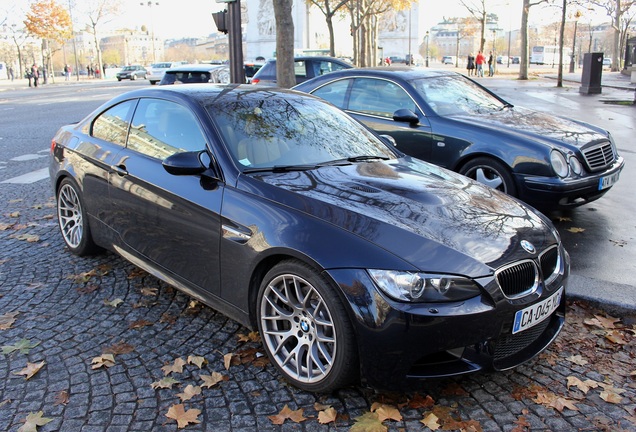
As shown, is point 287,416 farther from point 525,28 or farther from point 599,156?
point 525,28

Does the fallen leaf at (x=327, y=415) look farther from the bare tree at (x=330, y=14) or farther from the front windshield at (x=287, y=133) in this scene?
the bare tree at (x=330, y=14)

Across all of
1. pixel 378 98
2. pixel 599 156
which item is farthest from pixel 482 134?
pixel 378 98

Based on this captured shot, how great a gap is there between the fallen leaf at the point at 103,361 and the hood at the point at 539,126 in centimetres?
441

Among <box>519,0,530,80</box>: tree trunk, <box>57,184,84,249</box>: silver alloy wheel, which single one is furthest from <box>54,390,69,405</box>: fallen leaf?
<box>519,0,530,80</box>: tree trunk

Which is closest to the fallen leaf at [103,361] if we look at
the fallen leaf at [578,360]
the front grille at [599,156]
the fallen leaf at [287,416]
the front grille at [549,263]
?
the fallen leaf at [287,416]

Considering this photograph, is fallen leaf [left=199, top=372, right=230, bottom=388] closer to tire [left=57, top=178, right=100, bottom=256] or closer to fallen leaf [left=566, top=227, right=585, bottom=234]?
tire [left=57, top=178, right=100, bottom=256]

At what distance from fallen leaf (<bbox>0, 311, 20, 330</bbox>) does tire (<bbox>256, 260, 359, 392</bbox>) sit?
5.98 feet

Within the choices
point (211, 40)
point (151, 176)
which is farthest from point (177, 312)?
point (211, 40)

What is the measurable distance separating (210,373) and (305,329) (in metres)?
0.65

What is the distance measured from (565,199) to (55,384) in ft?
15.5

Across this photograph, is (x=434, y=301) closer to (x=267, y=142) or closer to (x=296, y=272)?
(x=296, y=272)

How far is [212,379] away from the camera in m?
3.21

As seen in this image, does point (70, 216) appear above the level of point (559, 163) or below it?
below

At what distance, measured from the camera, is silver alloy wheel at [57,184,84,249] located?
16.4ft
